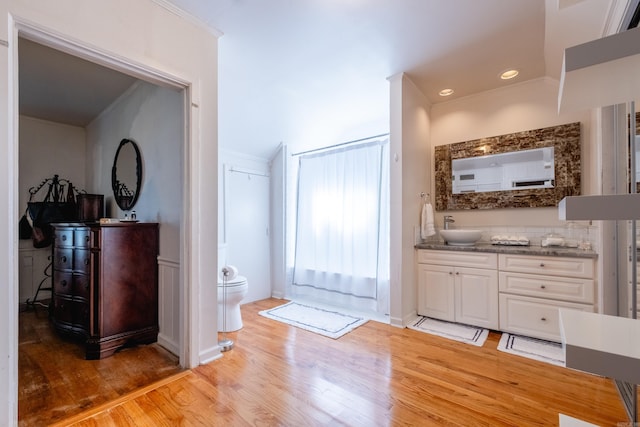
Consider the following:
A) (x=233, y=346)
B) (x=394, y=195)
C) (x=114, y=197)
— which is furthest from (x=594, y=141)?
(x=114, y=197)

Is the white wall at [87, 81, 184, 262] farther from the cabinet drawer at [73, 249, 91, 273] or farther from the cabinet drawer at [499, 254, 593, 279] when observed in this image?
the cabinet drawer at [499, 254, 593, 279]

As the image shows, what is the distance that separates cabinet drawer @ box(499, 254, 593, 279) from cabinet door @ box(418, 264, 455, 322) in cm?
50

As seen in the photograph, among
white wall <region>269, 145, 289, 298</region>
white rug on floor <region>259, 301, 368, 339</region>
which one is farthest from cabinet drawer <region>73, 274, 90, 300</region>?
white wall <region>269, 145, 289, 298</region>

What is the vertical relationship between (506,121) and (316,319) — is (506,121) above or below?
above

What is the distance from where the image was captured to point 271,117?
348 cm

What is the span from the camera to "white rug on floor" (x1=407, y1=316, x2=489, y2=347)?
2553 millimetres

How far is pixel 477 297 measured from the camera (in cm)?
275

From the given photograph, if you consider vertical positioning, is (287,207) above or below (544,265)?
above

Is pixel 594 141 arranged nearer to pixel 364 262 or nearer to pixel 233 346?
pixel 364 262

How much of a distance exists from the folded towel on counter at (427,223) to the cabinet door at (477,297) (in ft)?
→ 1.54

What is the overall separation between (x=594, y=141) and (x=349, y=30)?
2266mm

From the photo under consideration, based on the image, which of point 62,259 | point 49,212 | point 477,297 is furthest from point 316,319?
point 49,212

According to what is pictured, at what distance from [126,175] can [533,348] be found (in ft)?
13.1

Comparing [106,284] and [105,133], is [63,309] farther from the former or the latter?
[105,133]
